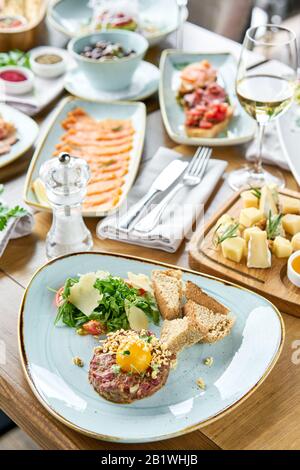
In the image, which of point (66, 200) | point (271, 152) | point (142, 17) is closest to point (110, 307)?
point (66, 200)

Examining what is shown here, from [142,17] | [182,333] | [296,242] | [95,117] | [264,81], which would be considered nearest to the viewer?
[182,333]

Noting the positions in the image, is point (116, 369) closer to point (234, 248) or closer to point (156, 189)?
point (234, 248)

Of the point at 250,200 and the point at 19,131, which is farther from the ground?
the point at 250,200

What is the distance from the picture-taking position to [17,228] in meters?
1.58

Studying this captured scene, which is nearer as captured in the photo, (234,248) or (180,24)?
(234,248)

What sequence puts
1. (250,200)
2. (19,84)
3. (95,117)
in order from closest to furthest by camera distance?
(250,200) < (95,117) < (19,84)

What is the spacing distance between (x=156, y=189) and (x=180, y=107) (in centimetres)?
49

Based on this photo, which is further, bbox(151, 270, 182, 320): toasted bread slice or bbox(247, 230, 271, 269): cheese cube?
bbox(247, 230, 271, 269): cheese cube

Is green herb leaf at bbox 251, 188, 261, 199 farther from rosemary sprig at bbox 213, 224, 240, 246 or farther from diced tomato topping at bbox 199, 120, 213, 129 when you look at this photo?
diced tomato topping at bbox 199, 120, 213, 129

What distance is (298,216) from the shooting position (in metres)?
1.53

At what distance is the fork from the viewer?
5.13 ft

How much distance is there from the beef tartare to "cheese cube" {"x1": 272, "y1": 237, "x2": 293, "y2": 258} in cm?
39

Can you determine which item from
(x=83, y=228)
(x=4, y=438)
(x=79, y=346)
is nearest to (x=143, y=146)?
(x=83, y=228)

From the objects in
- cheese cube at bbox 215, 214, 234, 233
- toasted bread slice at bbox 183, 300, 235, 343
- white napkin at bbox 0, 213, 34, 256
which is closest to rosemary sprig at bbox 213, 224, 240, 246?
cheese cube at bbox 215, 214, 234, 233
